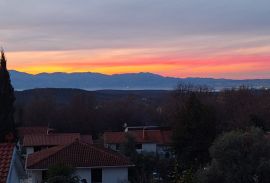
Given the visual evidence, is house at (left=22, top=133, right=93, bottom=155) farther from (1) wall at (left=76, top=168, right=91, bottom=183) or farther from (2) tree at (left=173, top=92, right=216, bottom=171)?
(1) wall at (left=76, top=168, right=91, bottom=183)

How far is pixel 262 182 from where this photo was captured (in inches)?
924

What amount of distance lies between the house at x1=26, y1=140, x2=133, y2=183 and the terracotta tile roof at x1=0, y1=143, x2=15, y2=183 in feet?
61.3

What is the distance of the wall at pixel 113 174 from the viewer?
101ft

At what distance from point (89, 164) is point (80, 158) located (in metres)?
0.75

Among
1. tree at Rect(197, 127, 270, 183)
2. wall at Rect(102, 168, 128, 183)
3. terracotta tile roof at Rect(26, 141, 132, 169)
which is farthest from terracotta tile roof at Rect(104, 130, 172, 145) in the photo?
tree at Rect(197, 127, 270, 183)

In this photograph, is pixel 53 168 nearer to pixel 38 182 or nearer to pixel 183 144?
pixel 38 182

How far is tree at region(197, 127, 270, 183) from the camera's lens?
23.2 m

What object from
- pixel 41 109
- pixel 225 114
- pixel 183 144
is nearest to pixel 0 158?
pixel 183 144

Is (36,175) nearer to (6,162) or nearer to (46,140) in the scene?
(46,140)

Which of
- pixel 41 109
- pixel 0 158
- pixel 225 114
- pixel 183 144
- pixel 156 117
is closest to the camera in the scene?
pixel 0 158

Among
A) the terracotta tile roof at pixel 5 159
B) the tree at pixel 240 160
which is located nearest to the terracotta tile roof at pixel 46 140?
the tree at pixel 240 160

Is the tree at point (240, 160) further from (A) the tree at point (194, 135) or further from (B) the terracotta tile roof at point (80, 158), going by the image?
(A) the tree at point (194, 135)

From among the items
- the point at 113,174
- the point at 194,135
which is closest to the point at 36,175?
the point at 113,174

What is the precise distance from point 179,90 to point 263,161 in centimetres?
6209
